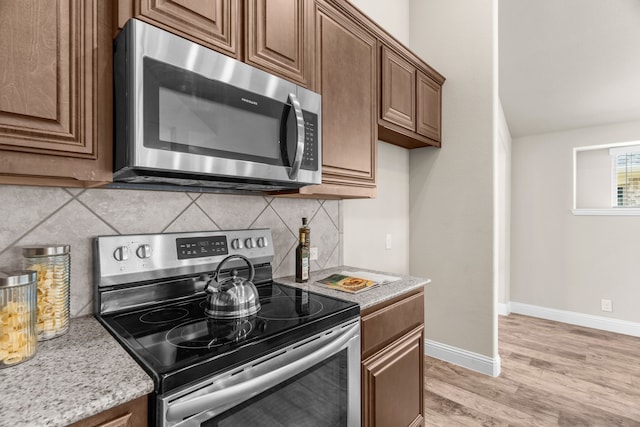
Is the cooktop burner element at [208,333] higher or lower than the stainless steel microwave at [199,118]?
lower

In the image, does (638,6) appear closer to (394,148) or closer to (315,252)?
(394,148)

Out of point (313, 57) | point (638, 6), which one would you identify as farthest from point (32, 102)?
point (638, 6)

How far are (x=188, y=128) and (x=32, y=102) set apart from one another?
36cm

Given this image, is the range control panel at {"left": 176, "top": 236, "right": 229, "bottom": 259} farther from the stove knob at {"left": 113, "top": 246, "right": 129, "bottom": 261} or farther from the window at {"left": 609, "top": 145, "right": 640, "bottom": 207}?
the window at {"left": 609, "top": 145, "right": 640, "bottom": 207}

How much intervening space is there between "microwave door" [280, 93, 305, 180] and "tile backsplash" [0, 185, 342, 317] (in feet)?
1.36

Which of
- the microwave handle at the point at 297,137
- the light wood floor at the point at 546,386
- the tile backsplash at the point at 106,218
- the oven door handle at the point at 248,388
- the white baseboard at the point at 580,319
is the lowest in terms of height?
the light wood floor at the point at 546,386

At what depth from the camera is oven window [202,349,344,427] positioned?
867 millimetres

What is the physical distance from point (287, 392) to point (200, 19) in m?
1.21

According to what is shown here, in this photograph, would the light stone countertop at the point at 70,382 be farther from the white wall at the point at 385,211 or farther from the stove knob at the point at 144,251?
the white wall at the point at 385,211

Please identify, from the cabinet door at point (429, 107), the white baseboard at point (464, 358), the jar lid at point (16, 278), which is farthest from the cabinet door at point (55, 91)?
the white baseboard at point (464, 358)

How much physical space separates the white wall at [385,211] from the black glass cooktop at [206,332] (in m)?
1.02

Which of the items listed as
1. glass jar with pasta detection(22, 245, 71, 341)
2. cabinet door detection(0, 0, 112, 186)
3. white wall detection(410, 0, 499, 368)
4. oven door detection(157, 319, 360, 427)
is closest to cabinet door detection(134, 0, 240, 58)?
cabinet door detection(0, 0, 112, 186)

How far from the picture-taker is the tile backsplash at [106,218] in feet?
3.28

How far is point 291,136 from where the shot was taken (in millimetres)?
1284
